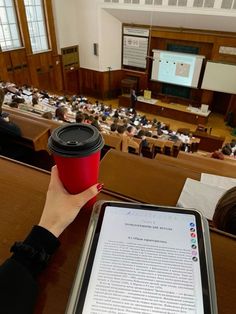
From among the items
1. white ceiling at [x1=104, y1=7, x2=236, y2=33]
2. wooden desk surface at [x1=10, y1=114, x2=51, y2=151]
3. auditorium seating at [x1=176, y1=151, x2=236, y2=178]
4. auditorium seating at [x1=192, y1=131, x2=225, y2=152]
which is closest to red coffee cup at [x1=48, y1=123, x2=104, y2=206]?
auditorium seating at [x1=176, y1=151, x2=236, y2=178]

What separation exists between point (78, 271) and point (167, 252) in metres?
0.18

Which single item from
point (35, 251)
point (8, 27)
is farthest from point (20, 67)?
point (35, 251)

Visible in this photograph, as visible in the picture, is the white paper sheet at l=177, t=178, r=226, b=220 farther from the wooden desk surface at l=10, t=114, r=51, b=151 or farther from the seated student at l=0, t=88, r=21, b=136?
the seated student at l=0, t=88, r=21, b=136

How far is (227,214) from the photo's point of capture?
626mm

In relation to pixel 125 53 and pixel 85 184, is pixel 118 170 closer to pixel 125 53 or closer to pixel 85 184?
pixel 85 184

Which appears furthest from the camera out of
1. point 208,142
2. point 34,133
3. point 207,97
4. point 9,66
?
point 207,97

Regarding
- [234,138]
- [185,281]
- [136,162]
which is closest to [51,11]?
[234,138]

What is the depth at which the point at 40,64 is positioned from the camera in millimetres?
7633

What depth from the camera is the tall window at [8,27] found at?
20.8 ft

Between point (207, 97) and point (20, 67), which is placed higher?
point (20, 67)

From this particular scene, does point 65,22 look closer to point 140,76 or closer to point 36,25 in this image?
point 36,25

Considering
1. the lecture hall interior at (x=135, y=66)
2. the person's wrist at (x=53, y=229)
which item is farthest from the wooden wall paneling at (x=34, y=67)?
the person's wrist at (x=53, y=229)

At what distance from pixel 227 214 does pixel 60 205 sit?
1.37 feet

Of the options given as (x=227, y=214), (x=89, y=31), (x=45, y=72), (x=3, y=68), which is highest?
(x=227, y=214)
